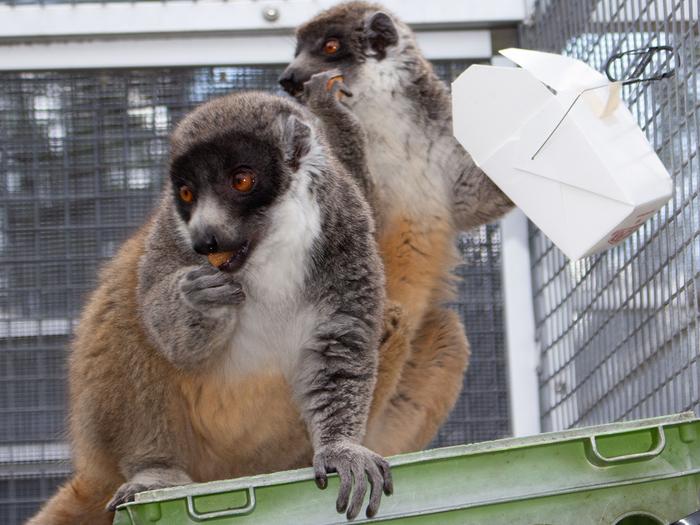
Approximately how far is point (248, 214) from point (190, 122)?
0.36 metres

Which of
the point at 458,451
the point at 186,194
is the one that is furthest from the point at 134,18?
the point at 458,451

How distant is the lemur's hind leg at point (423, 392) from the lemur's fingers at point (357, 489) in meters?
1.18

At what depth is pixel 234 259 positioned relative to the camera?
138 inches

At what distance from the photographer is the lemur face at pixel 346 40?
190 inches

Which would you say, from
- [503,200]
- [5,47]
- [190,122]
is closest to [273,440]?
[190,122]

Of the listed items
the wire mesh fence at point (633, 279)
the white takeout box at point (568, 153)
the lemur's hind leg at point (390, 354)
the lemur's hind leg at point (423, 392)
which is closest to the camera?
the white takeout box at point (568, 153)

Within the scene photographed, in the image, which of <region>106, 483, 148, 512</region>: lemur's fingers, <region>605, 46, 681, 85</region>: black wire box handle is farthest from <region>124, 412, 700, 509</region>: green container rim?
<region>605, 46, 681, 85</region>: black wire box handle

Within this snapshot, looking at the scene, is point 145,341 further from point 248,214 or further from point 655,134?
point 655,134

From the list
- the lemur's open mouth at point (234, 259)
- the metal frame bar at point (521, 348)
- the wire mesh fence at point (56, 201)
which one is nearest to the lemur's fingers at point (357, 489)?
the lemur's open mouth at point (234, 259)

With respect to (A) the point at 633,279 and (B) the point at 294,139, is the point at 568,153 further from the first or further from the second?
(A) the point at 633,279

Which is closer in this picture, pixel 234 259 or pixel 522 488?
pixel 522 488

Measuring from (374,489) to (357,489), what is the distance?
0.30 ft

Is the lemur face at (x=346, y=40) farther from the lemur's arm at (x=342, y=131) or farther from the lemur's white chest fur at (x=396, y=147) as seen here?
the lemur's arm at (x=342, y=131)

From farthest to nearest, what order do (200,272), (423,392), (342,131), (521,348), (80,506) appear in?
(521,348) → (423,392) → (342,131) → (80,506) → (200,272)
